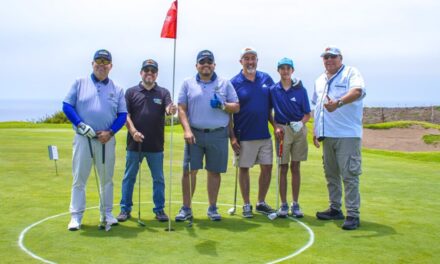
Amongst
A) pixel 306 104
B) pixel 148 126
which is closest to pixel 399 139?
pixel 306 104

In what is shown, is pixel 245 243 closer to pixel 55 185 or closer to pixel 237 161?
pixel 237 161

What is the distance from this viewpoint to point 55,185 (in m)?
11.4

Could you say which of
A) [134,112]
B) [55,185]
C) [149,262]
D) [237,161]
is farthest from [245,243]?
[55,185]

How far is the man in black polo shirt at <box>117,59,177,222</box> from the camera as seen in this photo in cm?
826

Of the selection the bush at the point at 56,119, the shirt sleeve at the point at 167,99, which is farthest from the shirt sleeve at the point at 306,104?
the bush at the point at 56,119

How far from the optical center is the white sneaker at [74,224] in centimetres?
754

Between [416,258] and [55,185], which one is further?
[55,185]

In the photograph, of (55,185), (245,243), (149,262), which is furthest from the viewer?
(55,185)

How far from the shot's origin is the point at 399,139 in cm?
2662

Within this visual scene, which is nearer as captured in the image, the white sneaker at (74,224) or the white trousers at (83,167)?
the white sneaker at (74,224)

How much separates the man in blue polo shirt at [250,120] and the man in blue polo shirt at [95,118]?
1775 mm

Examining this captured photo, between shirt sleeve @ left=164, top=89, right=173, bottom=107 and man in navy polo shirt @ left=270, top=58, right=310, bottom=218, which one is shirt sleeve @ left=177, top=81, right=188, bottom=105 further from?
man in navy polo shirt @ left=270, top=58, right=310, bottom=218

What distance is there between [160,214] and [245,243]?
5.91 ft

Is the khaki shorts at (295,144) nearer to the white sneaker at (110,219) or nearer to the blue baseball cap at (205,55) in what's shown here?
the blue baseball cap at (205,55)
